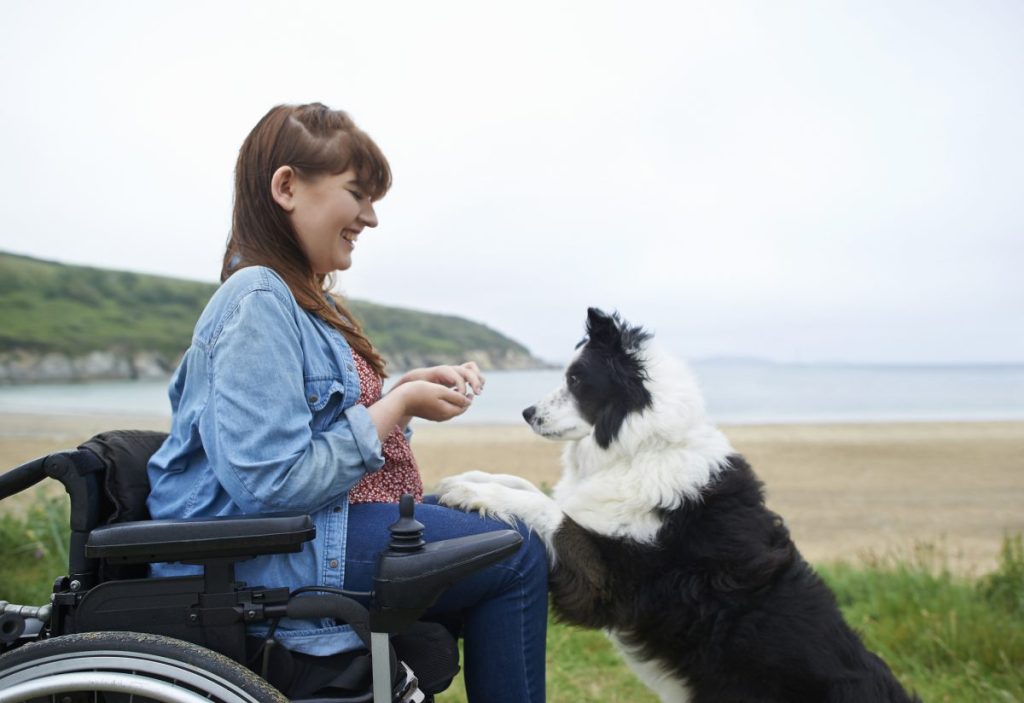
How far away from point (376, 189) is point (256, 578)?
34.8 inches

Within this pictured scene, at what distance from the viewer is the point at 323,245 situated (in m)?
1.66

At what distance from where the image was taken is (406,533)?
1312mm

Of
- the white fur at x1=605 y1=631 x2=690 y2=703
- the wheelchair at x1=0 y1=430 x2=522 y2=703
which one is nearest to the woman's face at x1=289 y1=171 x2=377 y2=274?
the wheelchair at x1=0 y1=430 x2=522 y2=703

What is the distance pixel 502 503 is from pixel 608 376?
0.61 metres

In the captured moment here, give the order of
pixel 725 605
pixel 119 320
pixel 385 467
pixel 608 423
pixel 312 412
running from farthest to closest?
pixel 119 320 → pixel 608 423 → pixel 725 605 → pixel 385 467 → pixel 312 412

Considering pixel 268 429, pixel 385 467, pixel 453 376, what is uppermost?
pixel 453 376

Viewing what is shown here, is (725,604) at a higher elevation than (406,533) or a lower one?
lower

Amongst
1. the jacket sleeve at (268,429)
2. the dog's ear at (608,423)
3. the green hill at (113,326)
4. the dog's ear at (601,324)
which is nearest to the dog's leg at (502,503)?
the dog's ear at (608,423)

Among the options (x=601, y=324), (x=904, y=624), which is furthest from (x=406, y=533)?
(x=904, y=624)

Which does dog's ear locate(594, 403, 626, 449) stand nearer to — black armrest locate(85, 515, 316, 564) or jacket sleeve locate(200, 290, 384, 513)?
jacket sleeve locate(200, 290, 384, 513)

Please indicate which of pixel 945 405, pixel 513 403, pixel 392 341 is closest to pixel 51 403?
pixel 392 341

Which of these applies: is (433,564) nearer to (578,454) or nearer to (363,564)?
(363,564)

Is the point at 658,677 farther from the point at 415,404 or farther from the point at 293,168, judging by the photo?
the point at 293,168

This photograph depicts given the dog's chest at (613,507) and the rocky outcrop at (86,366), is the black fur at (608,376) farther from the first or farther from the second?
the rocky outcrop at (86,366)
